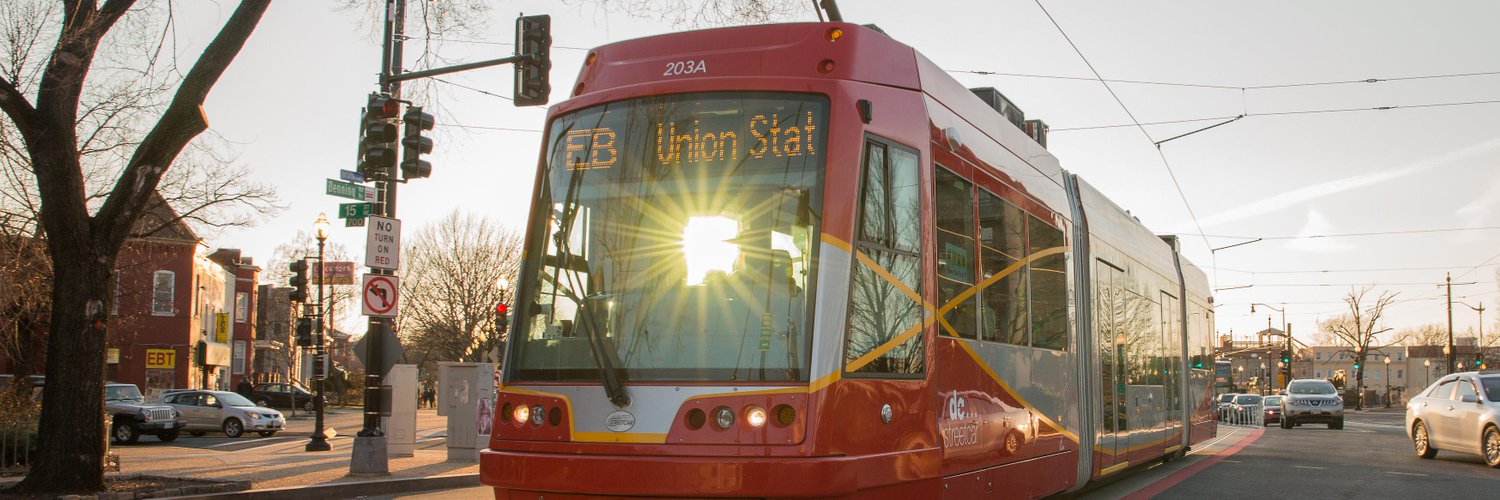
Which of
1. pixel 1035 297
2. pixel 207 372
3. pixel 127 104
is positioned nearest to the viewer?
pixel 1035 297

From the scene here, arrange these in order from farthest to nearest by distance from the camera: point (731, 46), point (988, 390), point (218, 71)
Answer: point (218, 71)
point (988, 390)
point (731, 46)

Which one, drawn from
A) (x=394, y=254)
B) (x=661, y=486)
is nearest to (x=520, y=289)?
(x=661, y=486)

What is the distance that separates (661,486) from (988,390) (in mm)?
2689

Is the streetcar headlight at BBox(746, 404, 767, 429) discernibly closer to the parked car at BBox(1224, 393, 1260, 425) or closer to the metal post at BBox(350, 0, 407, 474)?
the metal post at BBox(350, 0, 407, 474)

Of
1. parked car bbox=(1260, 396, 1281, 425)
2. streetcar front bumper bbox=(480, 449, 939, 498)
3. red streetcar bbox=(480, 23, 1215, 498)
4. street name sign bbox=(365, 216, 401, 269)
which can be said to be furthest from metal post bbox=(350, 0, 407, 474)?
parked car bbox=(1260, 396, 1281, 425)

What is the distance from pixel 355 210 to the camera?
640 inches

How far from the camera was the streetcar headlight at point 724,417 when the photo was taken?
248 inches

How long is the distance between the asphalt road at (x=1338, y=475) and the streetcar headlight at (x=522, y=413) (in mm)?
7431

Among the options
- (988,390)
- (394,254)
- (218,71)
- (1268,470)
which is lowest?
(1268,470)

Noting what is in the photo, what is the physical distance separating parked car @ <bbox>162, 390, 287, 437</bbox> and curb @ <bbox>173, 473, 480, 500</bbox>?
1841cm

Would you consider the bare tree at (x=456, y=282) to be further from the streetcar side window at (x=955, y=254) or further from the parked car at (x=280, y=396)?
the streetcar side window at (x=955, y=254)

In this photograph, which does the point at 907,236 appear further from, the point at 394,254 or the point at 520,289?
the point at 394,254

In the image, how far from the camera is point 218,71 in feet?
41.6

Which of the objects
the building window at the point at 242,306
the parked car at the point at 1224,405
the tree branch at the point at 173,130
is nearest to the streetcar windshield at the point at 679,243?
the tree branch at the point at 173,130
